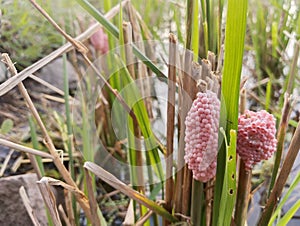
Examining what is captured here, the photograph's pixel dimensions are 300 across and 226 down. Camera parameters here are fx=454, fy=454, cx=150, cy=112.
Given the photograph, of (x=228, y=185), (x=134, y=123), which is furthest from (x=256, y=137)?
(x=134, y=123)

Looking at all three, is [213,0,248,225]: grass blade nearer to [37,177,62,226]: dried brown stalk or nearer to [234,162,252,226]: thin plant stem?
[234,162,252,226]: thin plant stem

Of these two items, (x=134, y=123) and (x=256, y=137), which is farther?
(x=134, y=123)

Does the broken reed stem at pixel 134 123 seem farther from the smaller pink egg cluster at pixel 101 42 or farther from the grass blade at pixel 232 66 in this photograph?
the smaller pink egg cluster at pixel 101 42

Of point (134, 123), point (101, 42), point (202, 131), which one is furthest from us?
point (101, 42)

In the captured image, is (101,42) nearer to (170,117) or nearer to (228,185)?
(170,117)

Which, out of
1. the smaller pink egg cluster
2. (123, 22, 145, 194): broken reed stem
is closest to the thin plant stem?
(123, 22, 145, 194): broken reed stem

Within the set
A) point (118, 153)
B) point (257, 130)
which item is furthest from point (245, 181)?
point (118, 153)

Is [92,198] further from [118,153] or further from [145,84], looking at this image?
[118,153]

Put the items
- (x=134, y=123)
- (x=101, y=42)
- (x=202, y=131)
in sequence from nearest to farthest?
(x=202, y=131) → (x=134, y=123) → (x=101, y=42)
